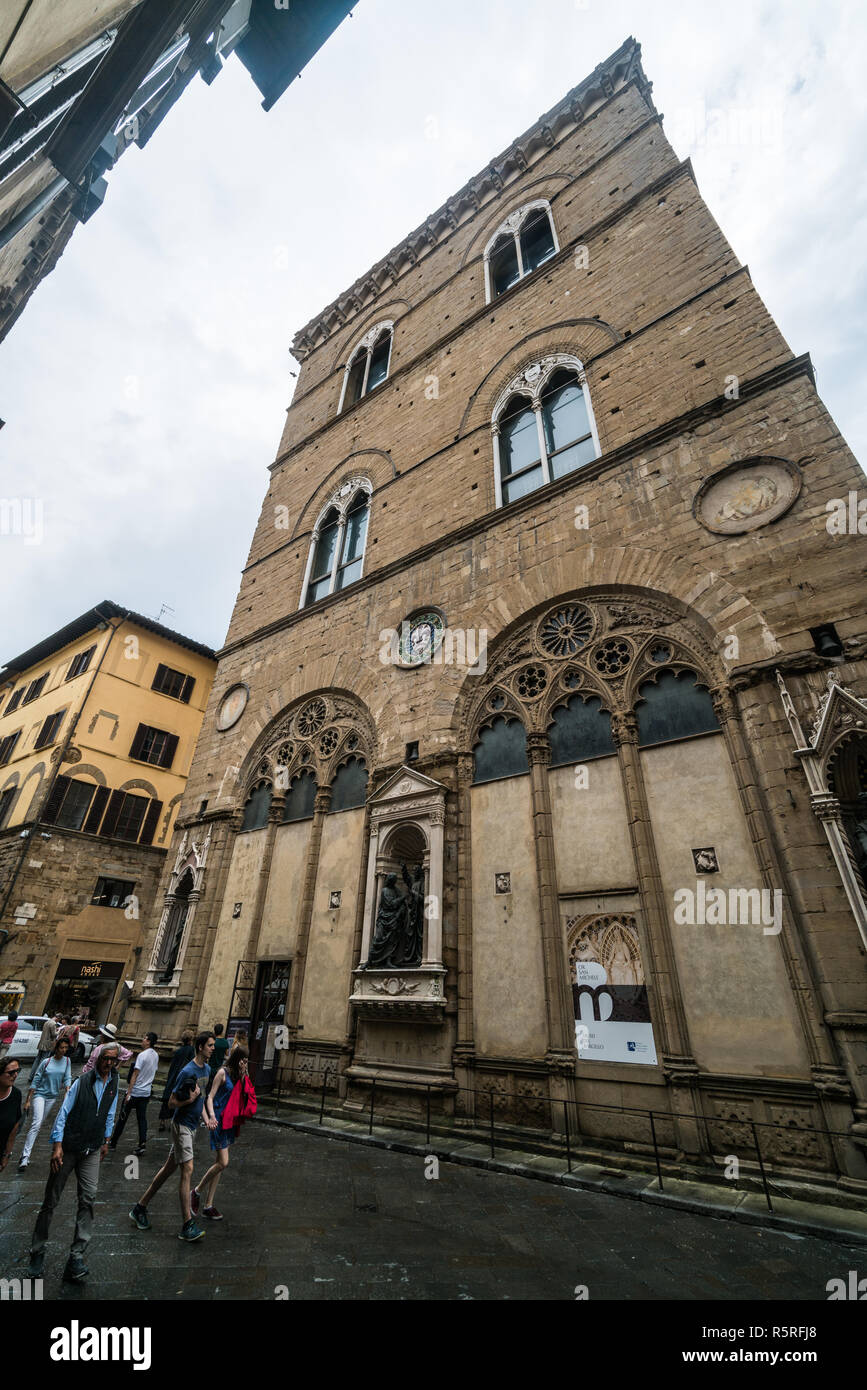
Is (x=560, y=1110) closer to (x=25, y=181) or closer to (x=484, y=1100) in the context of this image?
(x=484, y=1100)

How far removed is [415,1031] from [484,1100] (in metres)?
1.22

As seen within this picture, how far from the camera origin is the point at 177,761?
2298 centimetres

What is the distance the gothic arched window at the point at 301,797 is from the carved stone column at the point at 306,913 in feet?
0.90

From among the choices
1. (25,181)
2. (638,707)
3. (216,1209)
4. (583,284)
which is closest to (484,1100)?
(216,1209)

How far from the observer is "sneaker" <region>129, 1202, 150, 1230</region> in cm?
412

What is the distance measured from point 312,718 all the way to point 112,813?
12869 millimetres

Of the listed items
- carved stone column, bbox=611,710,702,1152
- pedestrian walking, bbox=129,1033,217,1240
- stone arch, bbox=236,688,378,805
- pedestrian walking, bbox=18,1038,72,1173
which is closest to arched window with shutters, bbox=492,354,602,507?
stone arch, bbox=236,688,378,805

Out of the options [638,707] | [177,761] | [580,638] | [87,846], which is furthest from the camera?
[177,761]

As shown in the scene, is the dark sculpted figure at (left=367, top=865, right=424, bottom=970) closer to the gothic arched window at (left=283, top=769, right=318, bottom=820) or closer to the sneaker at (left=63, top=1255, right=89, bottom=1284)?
the gothic arched window at (left=283, top=769, right=318, bottom=820)

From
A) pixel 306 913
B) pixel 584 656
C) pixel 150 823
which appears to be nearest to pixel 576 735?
pixel 584 656

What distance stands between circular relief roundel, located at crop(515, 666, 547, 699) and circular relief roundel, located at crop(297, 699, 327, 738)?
469 cm

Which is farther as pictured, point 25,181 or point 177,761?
point 177,761

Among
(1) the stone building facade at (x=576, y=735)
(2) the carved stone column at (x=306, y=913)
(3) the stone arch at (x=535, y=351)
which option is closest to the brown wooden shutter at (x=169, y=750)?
(1) the stone building facade at (x=576, y=735)

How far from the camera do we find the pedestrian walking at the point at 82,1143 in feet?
11.5
